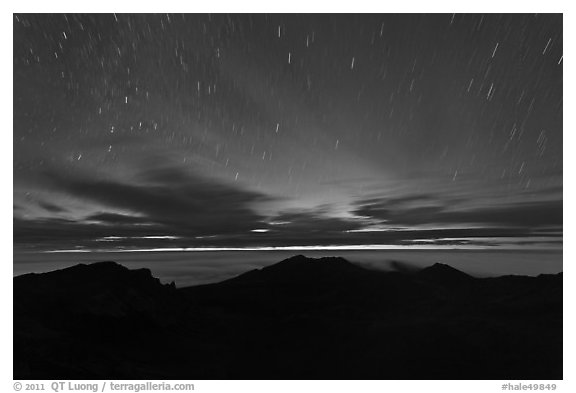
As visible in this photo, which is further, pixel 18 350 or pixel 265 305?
pixel 265 305

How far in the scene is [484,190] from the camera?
291 cm

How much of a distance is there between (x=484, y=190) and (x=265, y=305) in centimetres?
209

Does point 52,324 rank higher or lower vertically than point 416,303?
lower

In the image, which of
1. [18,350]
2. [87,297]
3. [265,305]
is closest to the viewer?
[18,350]

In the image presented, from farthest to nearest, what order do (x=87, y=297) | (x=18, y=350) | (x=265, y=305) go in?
(x=265, y=305), (x=87, y=297), (x=18, y=350)

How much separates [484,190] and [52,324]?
364 cm

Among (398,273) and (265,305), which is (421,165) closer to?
(398,273)

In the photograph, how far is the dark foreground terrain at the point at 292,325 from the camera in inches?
110

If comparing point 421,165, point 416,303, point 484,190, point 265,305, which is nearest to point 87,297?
point 265,305

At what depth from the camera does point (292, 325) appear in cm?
304

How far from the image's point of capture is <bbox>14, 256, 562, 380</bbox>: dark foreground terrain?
2.79 meters
